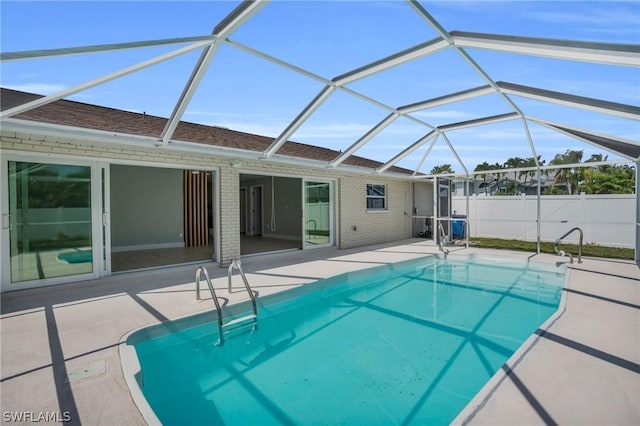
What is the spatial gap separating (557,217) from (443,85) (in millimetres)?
9350

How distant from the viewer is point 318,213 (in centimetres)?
1077

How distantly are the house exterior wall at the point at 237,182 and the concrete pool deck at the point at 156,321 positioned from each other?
77.9 inches

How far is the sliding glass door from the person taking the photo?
34.4 ft

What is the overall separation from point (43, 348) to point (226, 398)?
6.82 feet

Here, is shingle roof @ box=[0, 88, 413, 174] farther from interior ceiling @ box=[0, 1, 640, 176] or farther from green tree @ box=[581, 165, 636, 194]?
green tree @ box=[581, 165, 636, 194]

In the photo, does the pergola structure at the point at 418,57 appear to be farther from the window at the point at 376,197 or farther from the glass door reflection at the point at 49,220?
the window at the point at 376,197

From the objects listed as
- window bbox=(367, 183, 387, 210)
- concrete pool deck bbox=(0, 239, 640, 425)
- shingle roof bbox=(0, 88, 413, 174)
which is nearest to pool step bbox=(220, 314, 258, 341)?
concrete pool deck bbox=(0, 239, 640, 425)

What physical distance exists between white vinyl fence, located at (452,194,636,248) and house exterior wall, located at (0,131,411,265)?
2.99 m

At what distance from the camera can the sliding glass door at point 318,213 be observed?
413 inches

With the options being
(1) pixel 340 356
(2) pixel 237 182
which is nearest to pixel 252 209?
(2) pixel 237 182

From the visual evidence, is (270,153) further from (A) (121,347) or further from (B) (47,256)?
(A) (121,347)

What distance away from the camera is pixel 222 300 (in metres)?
5.17

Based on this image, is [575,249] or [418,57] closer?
[418,57]

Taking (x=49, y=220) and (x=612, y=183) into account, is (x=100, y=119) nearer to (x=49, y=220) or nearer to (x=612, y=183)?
(x=49, y=220)
